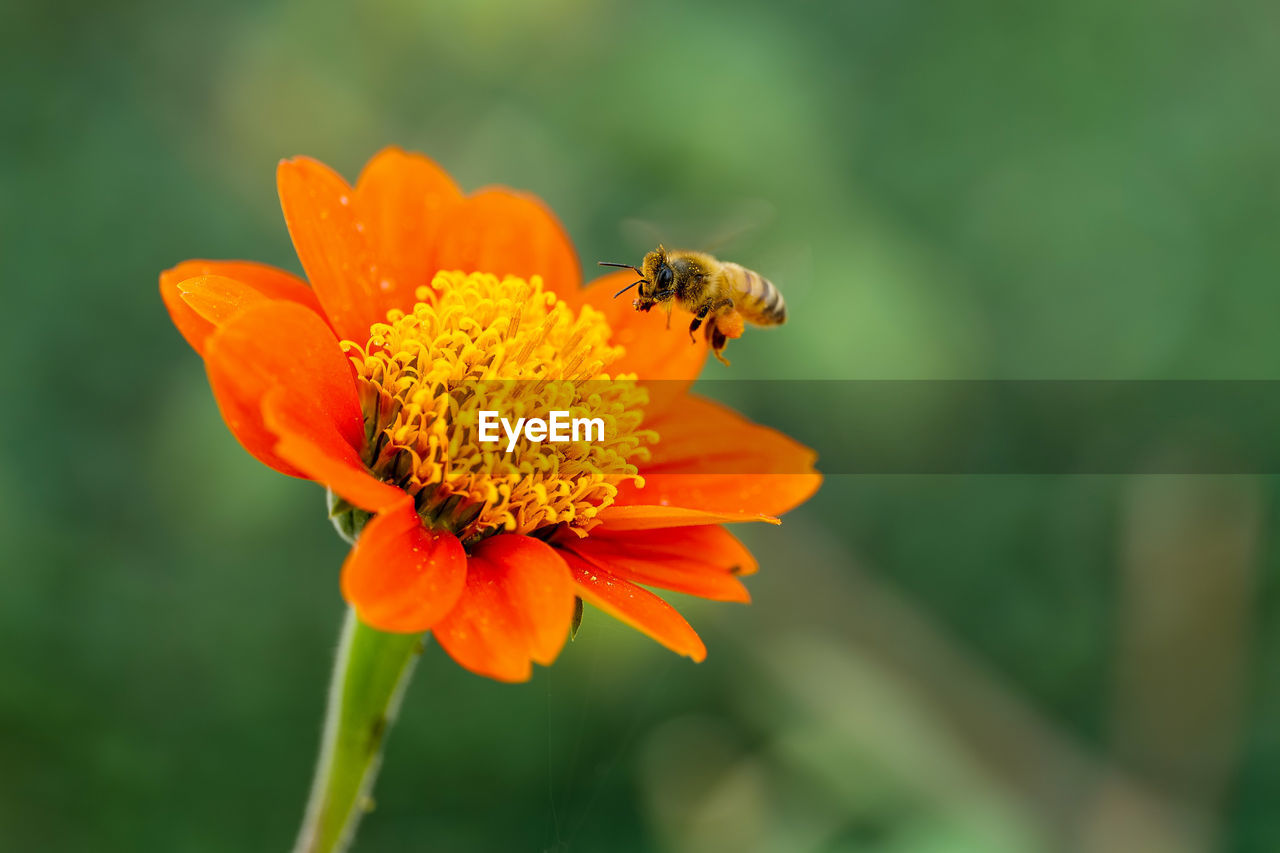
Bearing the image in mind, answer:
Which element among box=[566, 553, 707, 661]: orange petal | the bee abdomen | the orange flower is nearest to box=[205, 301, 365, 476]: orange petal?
the orange flower

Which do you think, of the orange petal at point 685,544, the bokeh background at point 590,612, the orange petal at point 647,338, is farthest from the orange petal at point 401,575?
the bokeh background at point 590,612

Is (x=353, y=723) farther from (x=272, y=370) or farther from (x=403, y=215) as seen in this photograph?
(x=403, y=215)

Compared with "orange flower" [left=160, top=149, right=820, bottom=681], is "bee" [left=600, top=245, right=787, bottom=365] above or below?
above

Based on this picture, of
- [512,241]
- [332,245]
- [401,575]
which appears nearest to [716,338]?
[512,241]

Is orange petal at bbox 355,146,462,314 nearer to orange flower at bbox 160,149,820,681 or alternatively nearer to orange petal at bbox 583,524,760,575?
orange flower at bbox 160,149,820,681

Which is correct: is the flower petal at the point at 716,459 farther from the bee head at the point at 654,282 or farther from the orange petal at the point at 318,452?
the orange petal at the point at 318,452
